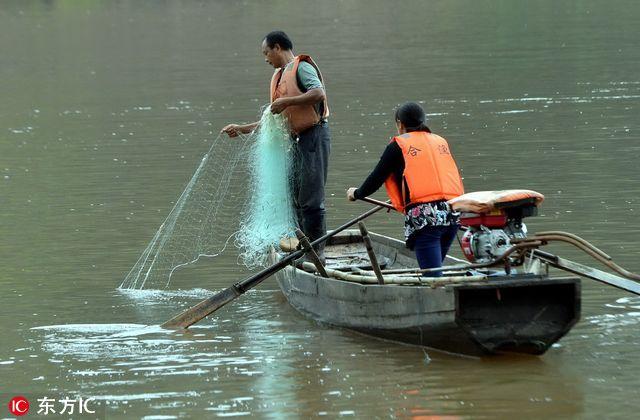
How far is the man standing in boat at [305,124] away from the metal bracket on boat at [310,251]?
776mm

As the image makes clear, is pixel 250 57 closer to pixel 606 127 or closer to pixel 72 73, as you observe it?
pixel 72 73

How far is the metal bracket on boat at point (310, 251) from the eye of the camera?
9523 mm

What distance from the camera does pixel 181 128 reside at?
21.4m

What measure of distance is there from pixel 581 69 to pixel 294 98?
1644 cm

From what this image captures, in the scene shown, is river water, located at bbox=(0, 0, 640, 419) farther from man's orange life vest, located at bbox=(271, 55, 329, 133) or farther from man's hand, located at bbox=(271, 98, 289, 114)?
man's hand, located at bbox=(271, 98, 289, 114)

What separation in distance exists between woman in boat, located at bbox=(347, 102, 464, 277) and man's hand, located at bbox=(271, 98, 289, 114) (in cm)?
140

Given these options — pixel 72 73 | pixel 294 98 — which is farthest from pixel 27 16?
pixel 294 98

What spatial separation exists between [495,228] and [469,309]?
606 mm

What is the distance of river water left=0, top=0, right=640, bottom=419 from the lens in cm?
840

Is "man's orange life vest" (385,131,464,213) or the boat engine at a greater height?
"man's orange life vest" (385,131,464,213)

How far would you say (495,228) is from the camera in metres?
8.66

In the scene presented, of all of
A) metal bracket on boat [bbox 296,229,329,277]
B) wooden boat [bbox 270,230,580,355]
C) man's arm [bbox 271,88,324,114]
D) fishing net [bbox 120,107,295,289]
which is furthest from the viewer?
fishing net [bbox 120,107,295,289]

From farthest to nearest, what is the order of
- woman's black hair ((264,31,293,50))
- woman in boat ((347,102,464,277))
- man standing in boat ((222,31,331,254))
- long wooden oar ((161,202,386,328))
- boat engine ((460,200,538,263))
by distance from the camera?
1. woman's black hair ((264,31,293,50))
2. man standing in boat ((222,31,331,254))
3. long wooden oar ((161,202,386,328))
4. woman in boat ((347,102,464,277))
5. boat engine ((460,200,538,263))

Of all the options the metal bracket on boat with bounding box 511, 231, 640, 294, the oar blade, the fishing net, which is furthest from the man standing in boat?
the metal bracket on boat with bounding box 511, 231, 640, 294
